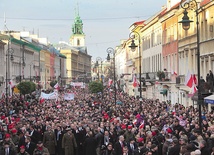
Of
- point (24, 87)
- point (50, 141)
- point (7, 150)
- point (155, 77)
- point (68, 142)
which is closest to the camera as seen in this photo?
point (7, 150)

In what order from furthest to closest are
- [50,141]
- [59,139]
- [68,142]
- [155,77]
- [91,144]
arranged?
[155,77]
[59,139]
[50,141]
[68,142]
[91,144]

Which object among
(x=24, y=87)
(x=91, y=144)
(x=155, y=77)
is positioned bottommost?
(x=91, y=144)

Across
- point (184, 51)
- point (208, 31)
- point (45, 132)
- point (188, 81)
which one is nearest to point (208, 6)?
point (208, 31)

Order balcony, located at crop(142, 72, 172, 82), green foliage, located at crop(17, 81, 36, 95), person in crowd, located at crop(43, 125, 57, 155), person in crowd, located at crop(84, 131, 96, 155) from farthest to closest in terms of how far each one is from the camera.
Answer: green foliage, located at crop(17, 81, 36, 95)
balcony, located at crop(142, 72, 172, 82)
person in crowd, located at crop(43, 125, 57, 155)
person in crowd, located at crop(84, 131, 96, 155)

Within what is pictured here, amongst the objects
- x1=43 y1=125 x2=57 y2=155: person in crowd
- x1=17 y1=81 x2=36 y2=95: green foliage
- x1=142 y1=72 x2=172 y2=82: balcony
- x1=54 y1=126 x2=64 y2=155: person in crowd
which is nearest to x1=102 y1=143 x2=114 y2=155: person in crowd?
x1=43 y1=125 x2=57 y2=155: person in crowd

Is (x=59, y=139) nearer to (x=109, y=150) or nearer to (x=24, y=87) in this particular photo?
(x=109, y=150)

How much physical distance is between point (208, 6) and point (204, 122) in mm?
18359

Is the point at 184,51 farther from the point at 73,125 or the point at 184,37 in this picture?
the point at 73,125

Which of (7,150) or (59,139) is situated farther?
(59,139)

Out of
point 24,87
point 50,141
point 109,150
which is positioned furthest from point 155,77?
point 109,150

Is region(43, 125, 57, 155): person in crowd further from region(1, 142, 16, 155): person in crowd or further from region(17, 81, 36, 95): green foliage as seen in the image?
region(17, 81, 36, 95): green foliage

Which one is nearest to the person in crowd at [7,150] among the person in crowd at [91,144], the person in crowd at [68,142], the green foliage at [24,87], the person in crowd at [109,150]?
the person in crowd at [109,150]

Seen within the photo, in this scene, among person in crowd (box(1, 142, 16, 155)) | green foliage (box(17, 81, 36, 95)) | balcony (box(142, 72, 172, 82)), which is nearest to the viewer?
person in crowd (box(1, 142, 16, 155))

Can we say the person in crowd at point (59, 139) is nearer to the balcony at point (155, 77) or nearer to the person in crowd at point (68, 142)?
the person in crowd at point (68, 142)
